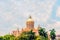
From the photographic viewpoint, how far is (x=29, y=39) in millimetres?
106438

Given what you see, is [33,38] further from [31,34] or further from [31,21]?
[31,21]

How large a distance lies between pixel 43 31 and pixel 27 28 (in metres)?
17.1

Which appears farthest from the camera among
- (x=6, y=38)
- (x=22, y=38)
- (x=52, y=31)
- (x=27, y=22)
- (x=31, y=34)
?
(x=27, y=22)

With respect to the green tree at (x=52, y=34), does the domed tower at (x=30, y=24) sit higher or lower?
higher

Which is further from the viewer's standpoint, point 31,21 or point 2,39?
point 31,21

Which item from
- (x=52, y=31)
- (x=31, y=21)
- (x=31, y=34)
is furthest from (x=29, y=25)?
(x=31, y=34)

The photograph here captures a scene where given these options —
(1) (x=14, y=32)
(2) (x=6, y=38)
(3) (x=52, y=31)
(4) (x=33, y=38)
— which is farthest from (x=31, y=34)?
(1) (x=14, y=32)

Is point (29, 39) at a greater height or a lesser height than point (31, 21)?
lesser

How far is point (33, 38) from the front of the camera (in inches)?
4284

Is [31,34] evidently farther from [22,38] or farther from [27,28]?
[27,28]

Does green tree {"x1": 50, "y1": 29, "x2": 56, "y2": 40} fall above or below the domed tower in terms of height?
below

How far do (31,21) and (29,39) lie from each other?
99.5 ft

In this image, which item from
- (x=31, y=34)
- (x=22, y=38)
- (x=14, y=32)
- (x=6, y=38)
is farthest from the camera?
(x=14, y=32)

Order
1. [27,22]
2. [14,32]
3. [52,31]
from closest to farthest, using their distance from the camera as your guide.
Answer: [52,31], [27,22], [14,32]
